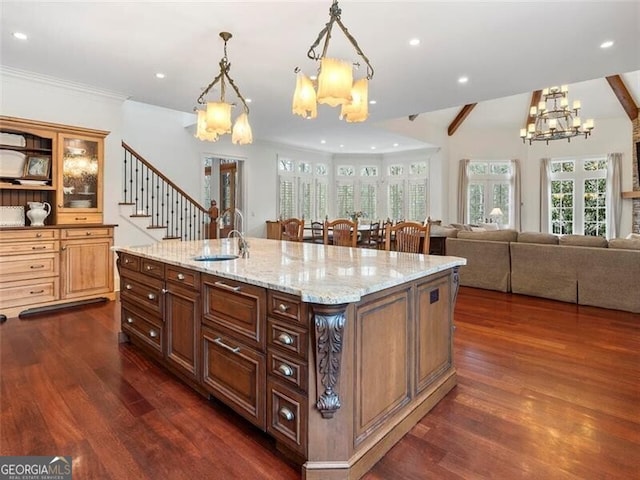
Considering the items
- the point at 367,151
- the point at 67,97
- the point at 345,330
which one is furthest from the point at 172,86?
the point at 367,151

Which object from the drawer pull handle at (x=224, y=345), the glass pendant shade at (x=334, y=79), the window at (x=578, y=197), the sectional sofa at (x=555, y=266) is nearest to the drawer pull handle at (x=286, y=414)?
the drawer pull handle at (x=224, y=345)

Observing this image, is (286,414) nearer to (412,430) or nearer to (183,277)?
(412,430)

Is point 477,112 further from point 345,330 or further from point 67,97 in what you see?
point 345,330

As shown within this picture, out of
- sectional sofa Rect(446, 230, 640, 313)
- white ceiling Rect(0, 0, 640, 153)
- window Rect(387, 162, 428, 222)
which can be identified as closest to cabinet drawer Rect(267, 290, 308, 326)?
white ceiling Rect(0, 0, 640, 153)

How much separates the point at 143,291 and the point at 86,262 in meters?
2.16

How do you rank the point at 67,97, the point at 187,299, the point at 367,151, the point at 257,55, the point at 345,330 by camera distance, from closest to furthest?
1. the point at 345,330
2. the point at 187,299
3. the point at 257,55
4. the point at 67,97
5. the point at 367,151

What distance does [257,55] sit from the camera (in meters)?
3.83

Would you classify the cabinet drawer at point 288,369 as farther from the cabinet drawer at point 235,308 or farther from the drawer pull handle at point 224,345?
the drawer pull handle at point 224,345

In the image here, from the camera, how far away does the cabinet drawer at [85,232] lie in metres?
4.25

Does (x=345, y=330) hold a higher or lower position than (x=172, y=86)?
lower

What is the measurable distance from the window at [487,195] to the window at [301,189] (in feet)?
13.9

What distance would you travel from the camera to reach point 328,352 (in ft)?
4.99

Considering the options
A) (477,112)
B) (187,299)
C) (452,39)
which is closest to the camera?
(187,299)

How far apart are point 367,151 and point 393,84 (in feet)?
19.9
